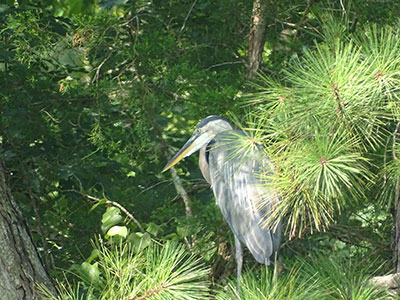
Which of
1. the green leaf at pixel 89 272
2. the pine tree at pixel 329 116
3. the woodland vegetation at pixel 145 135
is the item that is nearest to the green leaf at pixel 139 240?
the woodland vegetation at pixel 145 135

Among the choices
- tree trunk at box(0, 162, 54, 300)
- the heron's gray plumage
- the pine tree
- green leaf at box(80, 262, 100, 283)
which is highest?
the pine tree

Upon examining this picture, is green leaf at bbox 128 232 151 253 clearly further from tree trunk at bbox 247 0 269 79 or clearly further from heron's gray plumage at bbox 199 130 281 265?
tree trunk at bbox 247 0 269 79

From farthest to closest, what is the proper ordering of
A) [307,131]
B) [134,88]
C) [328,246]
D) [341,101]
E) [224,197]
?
[328,246] → [134,88] → [224,197] → [307,131] → [341,101]

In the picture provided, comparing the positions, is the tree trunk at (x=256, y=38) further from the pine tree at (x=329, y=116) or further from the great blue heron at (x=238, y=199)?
the pine tree at (x=329, y=116)

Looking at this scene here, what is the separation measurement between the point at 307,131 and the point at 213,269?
4.63 feet

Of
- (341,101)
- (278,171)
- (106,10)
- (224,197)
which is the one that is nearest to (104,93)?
(106,10)

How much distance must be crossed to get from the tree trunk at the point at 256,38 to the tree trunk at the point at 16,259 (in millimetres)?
1141

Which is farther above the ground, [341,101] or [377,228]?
[341,101]

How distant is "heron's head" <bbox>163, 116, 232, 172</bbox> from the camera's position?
262cm

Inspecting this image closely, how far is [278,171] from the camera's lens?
1.70 m

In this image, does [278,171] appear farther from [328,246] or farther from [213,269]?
[328,246]

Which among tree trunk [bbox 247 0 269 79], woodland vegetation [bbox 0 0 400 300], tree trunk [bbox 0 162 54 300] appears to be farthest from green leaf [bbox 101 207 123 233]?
tree trunk [bbox 247 0 269 79]

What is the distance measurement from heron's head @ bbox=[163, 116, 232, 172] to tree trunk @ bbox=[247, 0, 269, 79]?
0.98 feet

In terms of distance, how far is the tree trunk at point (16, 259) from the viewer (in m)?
1.87
